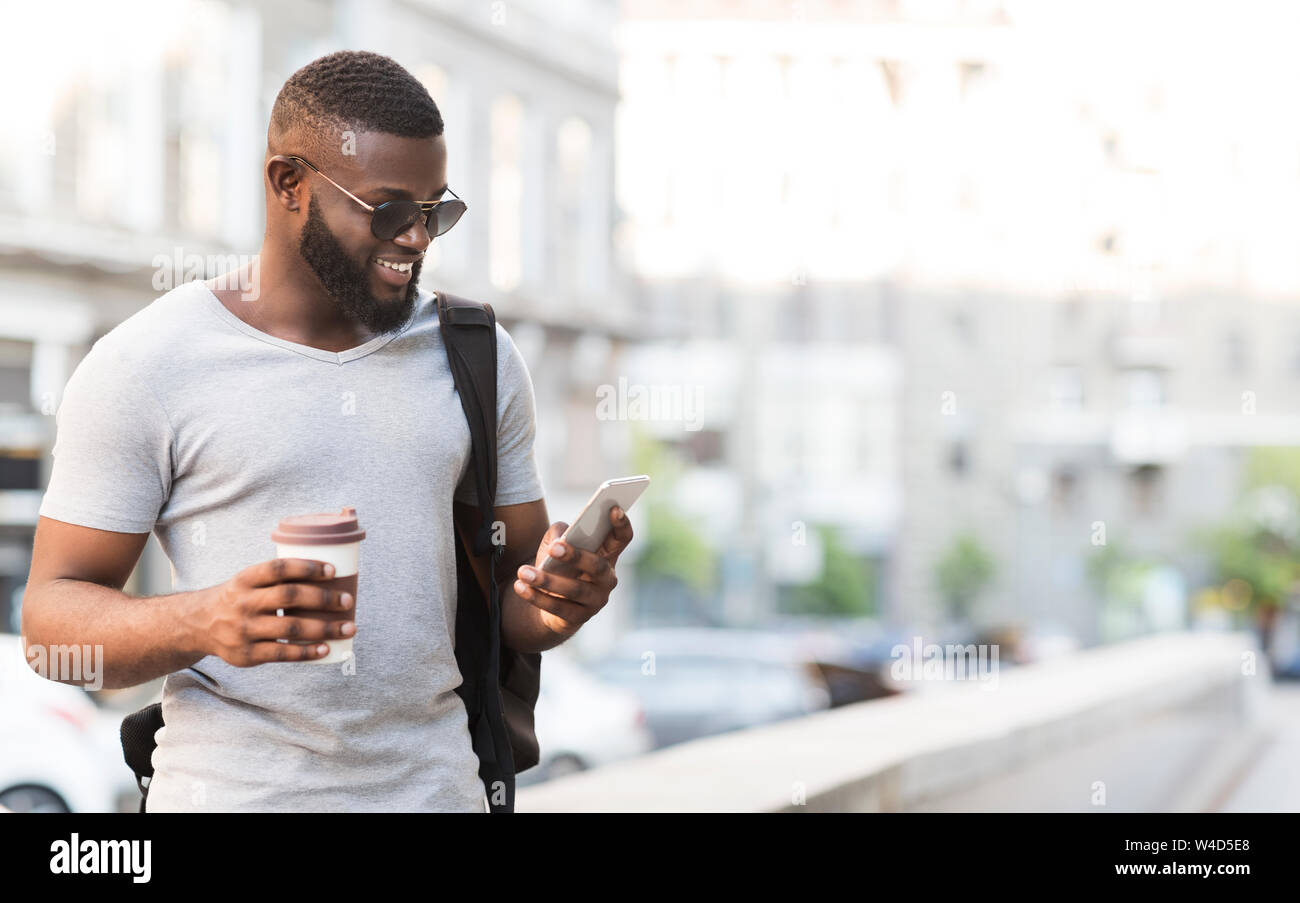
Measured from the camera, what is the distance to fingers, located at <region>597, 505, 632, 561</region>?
2271mm

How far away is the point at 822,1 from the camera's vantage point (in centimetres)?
4888

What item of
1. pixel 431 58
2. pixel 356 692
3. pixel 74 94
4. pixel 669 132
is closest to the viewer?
pixel 356 692

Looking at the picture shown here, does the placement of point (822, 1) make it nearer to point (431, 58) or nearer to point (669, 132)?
point (669, 132)

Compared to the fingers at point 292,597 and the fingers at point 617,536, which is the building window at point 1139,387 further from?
the fingers at point 292,597

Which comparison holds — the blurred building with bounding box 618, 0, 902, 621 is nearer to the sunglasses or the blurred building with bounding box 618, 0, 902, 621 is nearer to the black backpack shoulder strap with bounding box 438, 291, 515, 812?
the black backpack shoulder strap with bounding box 438, 291, 515, 812

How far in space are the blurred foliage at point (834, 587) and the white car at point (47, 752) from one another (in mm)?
38484

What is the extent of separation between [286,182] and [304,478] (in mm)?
443

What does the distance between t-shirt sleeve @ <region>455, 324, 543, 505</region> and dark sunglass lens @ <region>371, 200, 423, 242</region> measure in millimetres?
251

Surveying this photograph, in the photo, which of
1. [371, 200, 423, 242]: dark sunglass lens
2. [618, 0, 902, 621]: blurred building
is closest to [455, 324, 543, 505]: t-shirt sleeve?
[371, 200, 423, 242]: dark sunglass lens

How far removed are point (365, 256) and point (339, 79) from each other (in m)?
0.26

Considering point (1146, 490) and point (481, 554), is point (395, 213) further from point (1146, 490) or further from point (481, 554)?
point (1146, 490)

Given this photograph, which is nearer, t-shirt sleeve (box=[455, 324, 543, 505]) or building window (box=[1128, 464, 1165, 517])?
t-shirt sleeve (box=[455, 324, 543, 505])
